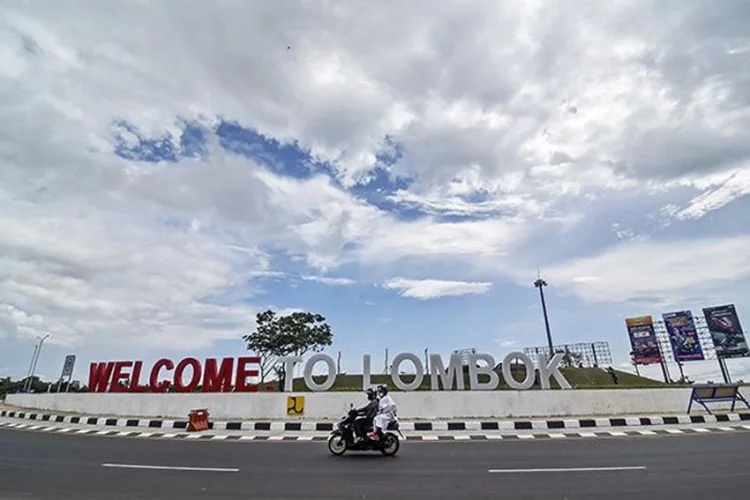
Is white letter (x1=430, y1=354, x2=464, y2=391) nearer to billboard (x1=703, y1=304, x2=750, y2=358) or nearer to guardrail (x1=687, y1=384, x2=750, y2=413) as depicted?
guardrail (x1=687, y1=384, x2=750, y2=413)

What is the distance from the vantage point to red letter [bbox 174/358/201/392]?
56.2ft

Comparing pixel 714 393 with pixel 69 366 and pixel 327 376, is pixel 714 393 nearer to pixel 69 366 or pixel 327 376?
pixel 327 376

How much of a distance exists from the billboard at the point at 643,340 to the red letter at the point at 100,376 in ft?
112

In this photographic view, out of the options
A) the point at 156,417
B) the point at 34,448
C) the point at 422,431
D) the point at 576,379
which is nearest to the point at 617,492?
the point at 422,431

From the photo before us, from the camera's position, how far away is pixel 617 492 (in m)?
5.47

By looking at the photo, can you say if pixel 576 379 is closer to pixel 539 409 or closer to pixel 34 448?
pixel 539 409

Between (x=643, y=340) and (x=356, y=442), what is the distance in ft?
101

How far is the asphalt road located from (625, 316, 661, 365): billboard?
23.9 m

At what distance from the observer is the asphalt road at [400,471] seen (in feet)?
18.3

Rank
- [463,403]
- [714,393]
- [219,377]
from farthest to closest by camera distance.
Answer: [219,377], [463,403], [714,393]

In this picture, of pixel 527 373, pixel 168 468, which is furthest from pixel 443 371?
pixel 168 468

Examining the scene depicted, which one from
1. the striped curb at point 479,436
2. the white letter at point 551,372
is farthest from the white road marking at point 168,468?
the white letter at point 551,372

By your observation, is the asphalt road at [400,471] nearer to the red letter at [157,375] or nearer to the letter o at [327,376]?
the letter o at [327,376]

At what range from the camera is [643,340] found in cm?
3150
